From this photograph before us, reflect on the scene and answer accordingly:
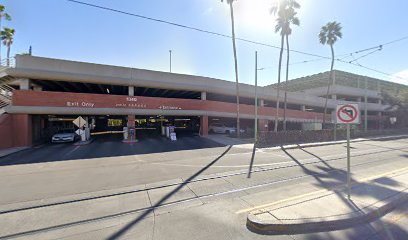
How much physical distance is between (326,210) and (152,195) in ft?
16.0

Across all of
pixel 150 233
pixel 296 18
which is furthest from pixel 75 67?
pixel 296 18

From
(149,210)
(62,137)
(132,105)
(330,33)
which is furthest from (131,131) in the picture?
(330,33)

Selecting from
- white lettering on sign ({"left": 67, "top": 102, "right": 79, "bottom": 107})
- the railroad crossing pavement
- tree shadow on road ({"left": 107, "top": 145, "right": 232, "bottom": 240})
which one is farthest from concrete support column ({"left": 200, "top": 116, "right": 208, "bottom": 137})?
tree shadow on road ({"left": 107, "top": 145, "right": 232, "bottom": 240})

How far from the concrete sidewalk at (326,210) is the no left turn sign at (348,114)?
2175mm

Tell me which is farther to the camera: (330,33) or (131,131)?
(330,33)

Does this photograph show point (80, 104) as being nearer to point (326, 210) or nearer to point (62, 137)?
point (62, 137)

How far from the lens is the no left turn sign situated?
17.6 ft

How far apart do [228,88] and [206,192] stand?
21320mm

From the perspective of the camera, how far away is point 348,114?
17.9 feet

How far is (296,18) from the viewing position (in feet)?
80.1

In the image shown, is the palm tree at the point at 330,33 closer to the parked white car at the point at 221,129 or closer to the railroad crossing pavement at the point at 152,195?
the parked white car at the point at 221,129

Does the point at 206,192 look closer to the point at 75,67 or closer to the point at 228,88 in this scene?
the point at 75,67

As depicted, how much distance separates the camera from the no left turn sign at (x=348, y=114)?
537cm

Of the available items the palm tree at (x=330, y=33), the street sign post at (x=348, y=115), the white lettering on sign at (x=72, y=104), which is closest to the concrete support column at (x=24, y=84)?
the white lettering on sign at (x=72, y=104)
